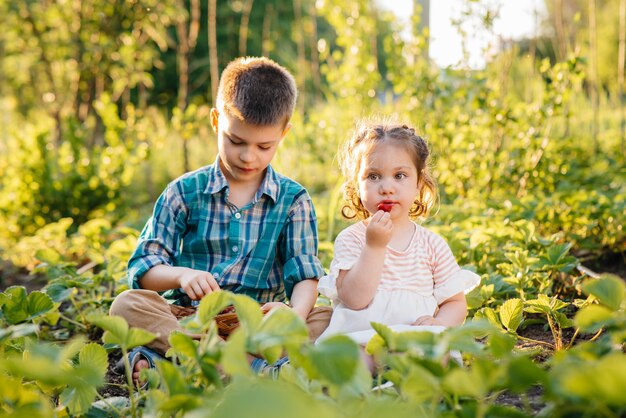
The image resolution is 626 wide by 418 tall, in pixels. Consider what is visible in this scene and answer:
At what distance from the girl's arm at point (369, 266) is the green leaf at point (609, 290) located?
2.47 feet

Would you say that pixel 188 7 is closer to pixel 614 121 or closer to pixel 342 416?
pixel 614 121

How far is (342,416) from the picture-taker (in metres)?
1.00

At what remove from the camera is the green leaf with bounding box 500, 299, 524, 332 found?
176cm

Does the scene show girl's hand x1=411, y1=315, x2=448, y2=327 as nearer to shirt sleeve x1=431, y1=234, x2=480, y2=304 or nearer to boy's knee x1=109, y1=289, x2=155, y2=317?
shirt sleeve x1=431, y1=234, x2=480, y2=304

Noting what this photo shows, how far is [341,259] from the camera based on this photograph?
6.64ft

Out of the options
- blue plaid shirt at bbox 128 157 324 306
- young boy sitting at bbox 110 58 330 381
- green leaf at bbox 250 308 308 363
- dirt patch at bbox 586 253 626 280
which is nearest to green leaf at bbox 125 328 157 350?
green leaf at bbox 250 308 308 363

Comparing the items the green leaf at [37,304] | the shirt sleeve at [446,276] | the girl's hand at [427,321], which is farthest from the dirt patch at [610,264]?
the green leaf at [37,304]

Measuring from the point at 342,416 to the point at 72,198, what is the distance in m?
3.95

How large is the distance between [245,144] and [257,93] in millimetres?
171

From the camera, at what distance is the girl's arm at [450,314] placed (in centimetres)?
193

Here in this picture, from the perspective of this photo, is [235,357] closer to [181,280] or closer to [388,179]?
[181,280]

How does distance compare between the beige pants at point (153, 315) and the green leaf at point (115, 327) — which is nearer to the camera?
the green leaf at point (115, 327)

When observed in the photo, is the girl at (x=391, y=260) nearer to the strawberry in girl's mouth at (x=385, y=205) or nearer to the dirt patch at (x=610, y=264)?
the strawberry in girl's mouth at (x=385, y=205)

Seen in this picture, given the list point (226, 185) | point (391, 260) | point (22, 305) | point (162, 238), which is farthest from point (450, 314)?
point (22, 305)
